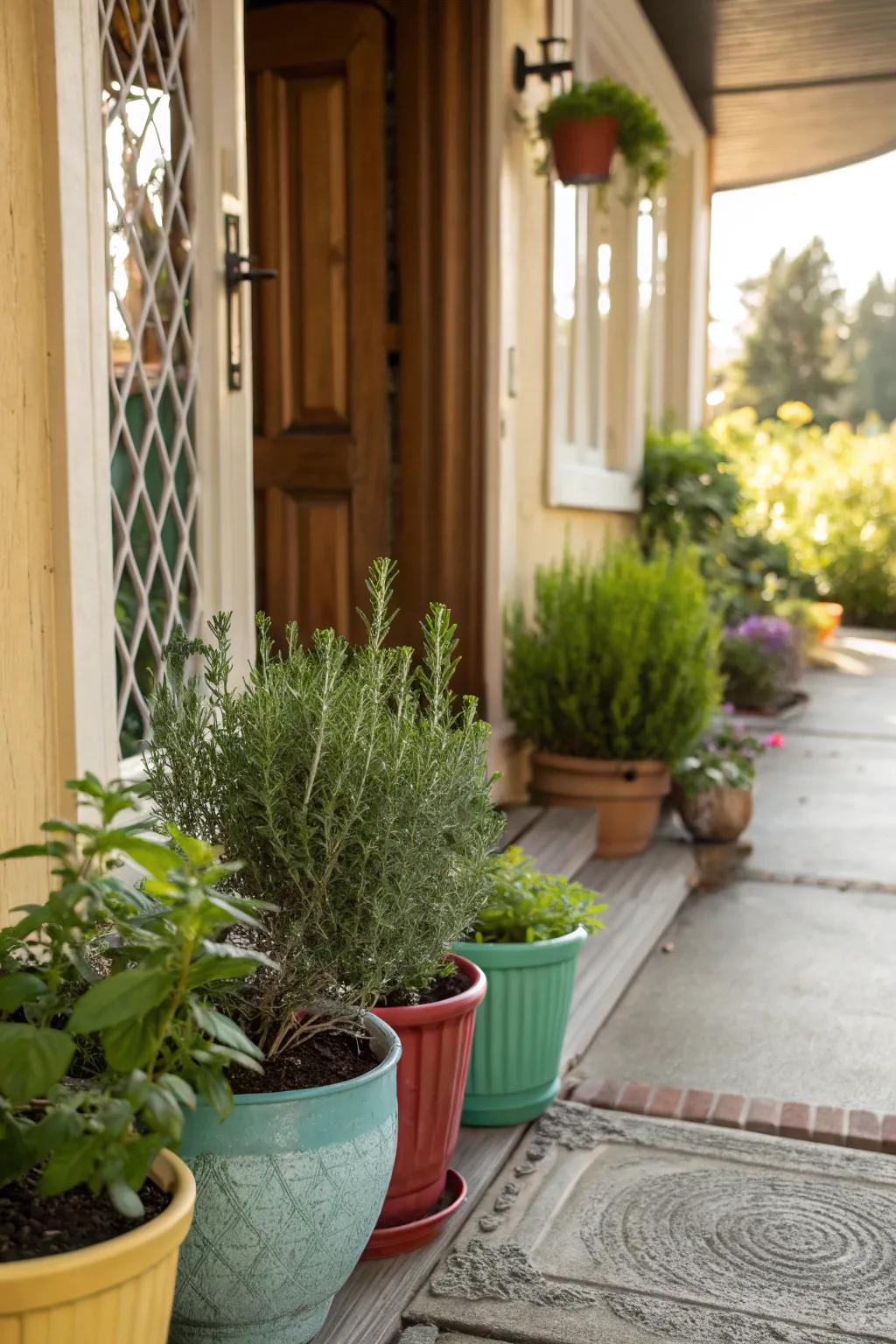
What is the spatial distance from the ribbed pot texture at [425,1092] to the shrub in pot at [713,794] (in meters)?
2.41

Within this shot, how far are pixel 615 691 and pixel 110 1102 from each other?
3093mm

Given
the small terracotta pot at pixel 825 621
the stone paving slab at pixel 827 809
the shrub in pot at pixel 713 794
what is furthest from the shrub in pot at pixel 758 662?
the shrub in pot at pixel 713 794

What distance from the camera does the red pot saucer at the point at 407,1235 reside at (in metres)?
1.96

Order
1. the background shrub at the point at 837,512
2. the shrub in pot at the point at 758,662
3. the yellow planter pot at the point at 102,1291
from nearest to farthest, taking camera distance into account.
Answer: the yellow planter pot at the point at 102,1291, the shrub in pot at the point at 758,662, the background shrub at the point at 837,512

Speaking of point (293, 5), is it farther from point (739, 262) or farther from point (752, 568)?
point (739, 262)

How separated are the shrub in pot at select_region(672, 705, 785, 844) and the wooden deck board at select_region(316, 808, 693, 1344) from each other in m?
0.11

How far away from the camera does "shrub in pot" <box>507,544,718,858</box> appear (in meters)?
4.23

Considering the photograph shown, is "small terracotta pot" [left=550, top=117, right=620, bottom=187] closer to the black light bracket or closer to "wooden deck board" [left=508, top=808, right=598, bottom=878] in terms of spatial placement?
the black light bracket

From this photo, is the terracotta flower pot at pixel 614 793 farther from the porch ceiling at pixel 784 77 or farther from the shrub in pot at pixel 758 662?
the porch ceiling at pixel 784 77

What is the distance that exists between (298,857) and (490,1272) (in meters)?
0.72

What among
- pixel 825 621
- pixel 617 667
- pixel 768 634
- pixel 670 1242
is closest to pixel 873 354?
pixel 825 621

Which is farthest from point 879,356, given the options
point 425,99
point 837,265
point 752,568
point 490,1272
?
point 490,1272

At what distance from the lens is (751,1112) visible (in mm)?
2518

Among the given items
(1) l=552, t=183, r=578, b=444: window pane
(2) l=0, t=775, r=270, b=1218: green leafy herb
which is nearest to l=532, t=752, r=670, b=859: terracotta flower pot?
(1) l=552, t=183, r=578, b=444: window pane
